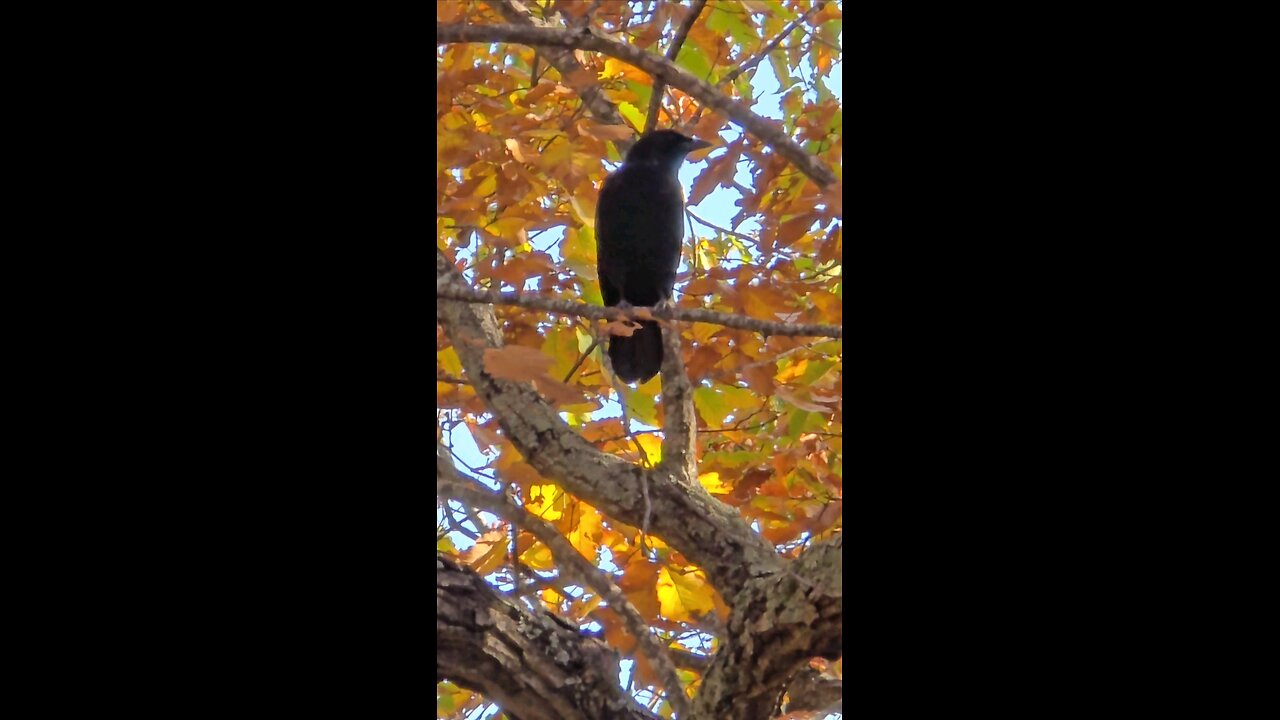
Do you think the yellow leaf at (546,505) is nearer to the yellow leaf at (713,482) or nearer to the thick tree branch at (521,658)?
the yellow leaf at (713,482)

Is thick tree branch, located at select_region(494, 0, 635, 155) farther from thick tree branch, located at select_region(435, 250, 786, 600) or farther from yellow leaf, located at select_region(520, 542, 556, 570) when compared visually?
yellow leaf, located at select_region(520, 542, 556, 570)

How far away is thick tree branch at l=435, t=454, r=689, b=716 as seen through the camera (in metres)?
1.95

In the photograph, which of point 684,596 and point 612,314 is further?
point 684,596

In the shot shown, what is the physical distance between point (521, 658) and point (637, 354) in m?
1.38

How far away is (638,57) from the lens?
6.88ft

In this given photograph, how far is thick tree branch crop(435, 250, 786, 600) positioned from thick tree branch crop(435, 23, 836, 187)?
452mm

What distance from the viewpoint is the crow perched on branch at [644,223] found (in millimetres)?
3293

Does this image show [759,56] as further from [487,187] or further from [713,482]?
[713,482]

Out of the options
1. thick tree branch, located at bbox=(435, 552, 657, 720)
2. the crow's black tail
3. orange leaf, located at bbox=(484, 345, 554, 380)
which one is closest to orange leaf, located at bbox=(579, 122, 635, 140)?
the crow's black tail

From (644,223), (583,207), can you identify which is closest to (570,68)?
(583,207)
